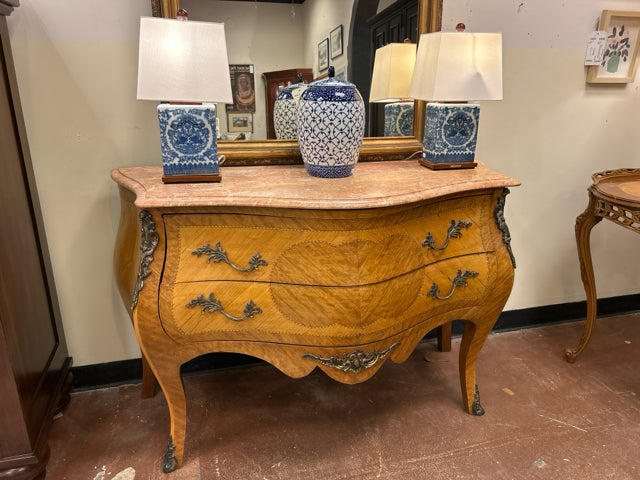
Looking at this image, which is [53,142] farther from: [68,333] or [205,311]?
[205,311]

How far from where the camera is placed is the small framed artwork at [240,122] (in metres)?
1.57

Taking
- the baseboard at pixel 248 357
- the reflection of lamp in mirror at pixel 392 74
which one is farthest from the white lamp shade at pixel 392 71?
the baseboard at pixel 248 357

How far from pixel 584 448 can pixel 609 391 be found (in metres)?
0.41

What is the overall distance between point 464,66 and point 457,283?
0.69 meters

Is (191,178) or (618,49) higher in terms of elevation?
(618,49)

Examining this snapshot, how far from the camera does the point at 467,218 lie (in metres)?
1.38

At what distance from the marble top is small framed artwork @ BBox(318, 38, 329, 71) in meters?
0.37

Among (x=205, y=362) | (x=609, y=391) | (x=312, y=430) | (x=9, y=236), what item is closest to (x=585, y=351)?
(x=609, y=391)

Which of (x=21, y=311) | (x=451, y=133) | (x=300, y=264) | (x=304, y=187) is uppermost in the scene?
(x=451, y=133)

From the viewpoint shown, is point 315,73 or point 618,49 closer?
point 315,73

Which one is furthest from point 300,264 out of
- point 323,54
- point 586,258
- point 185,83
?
point 586,258

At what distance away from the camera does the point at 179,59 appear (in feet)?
3.91

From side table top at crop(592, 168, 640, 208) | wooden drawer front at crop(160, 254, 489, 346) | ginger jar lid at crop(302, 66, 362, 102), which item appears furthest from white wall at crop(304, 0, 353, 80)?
side table top at crop(592, 168, 640, 208)

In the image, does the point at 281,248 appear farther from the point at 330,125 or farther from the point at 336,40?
the point at 336,40
